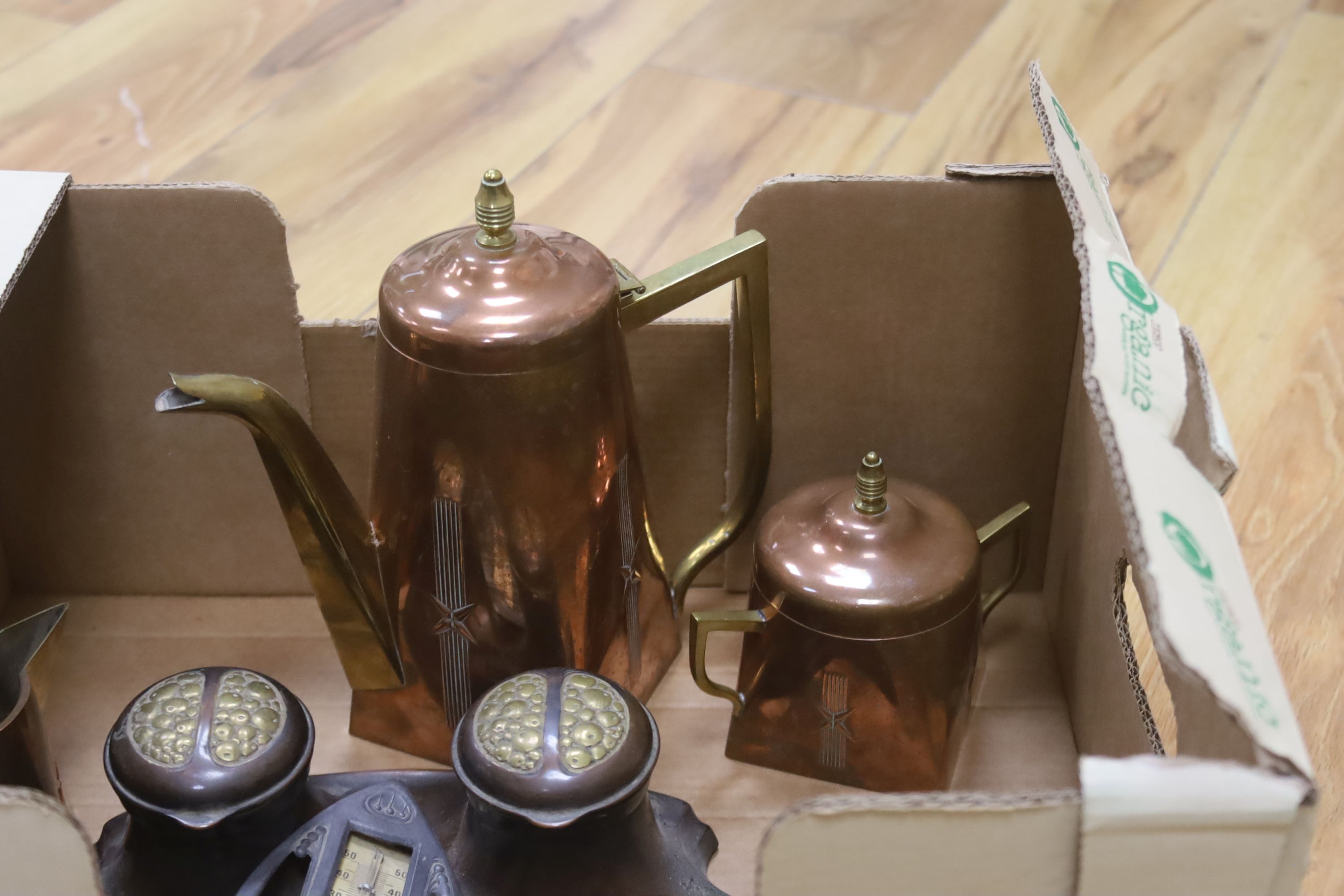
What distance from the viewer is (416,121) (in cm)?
97

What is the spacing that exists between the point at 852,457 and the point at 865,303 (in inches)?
2.9

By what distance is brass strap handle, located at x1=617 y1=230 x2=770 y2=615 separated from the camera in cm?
47

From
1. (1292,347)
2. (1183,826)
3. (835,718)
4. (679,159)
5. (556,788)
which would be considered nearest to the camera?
(1183,826)

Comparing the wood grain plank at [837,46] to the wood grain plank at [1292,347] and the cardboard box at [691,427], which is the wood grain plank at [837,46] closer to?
the wood grain plank at [1292,347]

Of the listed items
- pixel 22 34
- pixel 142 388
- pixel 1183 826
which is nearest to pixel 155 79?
pixel 22 34

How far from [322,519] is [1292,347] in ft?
1.94

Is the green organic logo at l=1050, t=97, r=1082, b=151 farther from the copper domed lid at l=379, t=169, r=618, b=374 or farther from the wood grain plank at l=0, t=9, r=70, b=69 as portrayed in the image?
the wood grain plank at l=0, t=9, r=70, b=69

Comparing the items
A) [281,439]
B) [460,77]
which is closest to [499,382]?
[281,439]

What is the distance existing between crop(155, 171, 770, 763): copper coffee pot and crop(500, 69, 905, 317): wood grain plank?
1.03 ft

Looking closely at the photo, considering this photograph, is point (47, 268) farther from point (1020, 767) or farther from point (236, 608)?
point (1020, 767)

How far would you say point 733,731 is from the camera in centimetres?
54

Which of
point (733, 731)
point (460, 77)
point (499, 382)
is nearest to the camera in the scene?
point (499, 382)

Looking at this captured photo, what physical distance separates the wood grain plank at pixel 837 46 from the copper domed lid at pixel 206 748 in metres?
0.71

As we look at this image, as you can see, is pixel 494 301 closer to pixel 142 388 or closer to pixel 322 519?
pixel 322 519
